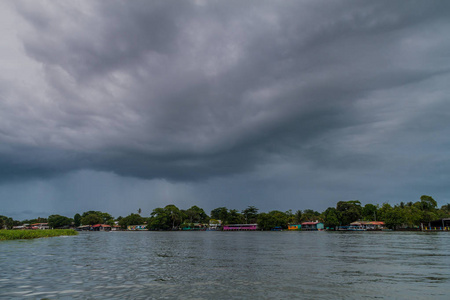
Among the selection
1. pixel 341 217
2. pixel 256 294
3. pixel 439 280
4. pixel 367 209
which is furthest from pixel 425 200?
pixel 256 294

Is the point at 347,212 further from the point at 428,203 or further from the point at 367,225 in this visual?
the point at 428,203

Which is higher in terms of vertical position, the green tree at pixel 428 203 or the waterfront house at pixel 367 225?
the green tree at pixel 428 203

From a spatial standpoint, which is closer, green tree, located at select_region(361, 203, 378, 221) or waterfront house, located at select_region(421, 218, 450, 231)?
waterfront house, located at select_region(421, 218, 450, 231)

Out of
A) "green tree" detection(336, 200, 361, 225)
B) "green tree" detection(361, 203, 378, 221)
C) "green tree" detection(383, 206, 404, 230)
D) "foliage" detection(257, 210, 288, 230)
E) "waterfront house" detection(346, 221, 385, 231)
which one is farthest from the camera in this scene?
"foliage" detection(257, 210, 288, 230)

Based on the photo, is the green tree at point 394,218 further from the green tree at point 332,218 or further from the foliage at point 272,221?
the foliage at point 272,221

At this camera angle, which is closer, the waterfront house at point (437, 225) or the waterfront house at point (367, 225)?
the waterfront house at point (437, 225)

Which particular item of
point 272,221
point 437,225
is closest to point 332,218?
Answer: point 272,221

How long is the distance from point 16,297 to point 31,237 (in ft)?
222

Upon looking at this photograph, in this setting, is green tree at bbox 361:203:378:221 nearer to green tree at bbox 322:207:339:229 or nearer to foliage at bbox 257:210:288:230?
green tree at bbox 322:207:339:229

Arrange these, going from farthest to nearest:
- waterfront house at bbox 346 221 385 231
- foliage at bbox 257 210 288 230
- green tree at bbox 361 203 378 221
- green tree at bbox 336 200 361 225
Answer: foliage at bbox 257 210 288 230 → green tree at bbox 361 203 378 221 → green tree at bbox 336 200 361 225 → waterfront house at bbox 346 221 385 231

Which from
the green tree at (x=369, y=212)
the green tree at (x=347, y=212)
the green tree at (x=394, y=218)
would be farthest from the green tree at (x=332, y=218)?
the green tree at (x=394, y=218)

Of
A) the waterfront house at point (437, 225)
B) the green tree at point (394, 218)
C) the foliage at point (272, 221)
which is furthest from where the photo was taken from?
the foliage at point (272, 221)

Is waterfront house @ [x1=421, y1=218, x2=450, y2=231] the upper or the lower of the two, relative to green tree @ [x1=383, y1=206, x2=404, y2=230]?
lower

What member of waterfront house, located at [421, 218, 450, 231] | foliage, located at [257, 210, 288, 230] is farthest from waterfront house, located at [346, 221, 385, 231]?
foliage, located at [257, 210, 288, 230]
